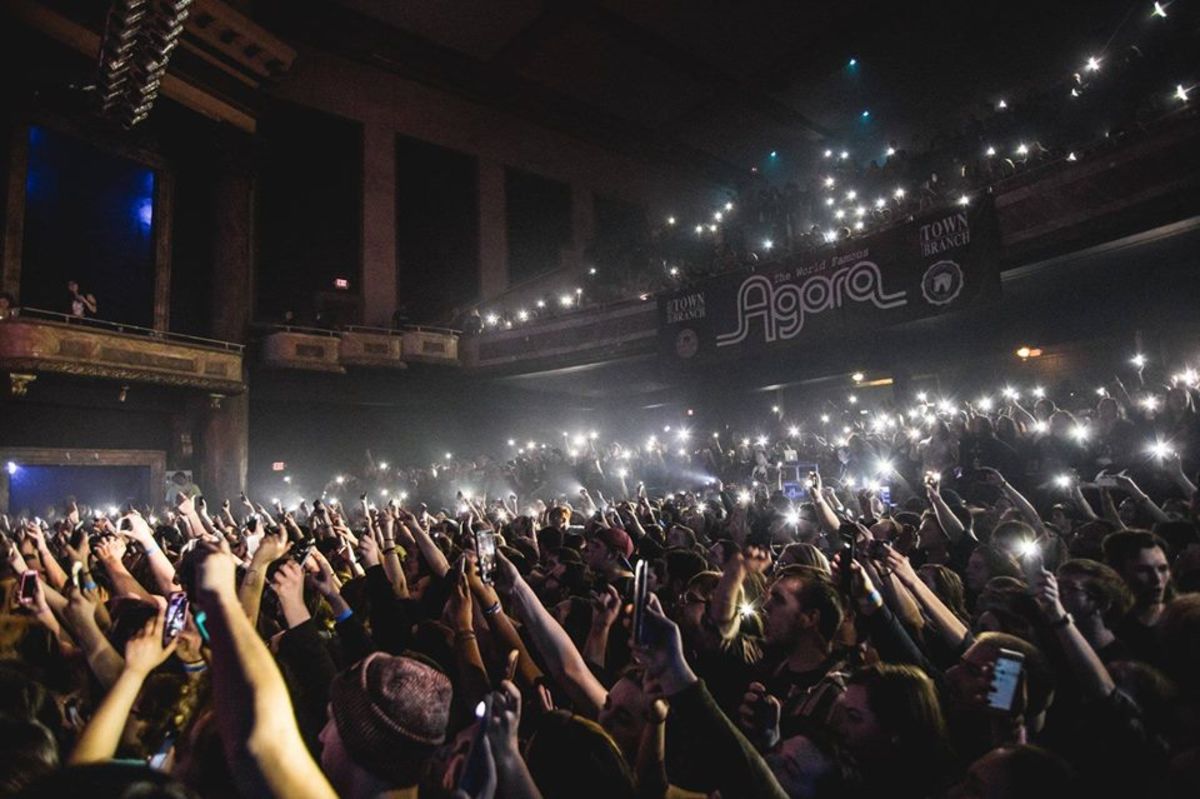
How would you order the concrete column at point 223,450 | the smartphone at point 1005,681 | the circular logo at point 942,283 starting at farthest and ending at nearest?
the concrete column at point 223,450 < the circular logo at point 942,283 < the smartphone at point 1005,681

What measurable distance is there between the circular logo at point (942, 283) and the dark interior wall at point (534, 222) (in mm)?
17507

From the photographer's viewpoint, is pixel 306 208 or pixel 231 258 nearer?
pixel 231 258

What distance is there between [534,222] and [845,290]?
16937 millimetres

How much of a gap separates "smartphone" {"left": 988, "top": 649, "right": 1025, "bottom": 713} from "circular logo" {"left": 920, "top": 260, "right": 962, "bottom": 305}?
10.7 m

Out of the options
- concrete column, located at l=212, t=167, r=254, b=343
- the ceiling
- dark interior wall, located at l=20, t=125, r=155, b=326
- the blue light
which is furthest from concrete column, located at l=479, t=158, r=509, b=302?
dark interior wall, located at l=20, t=125, r=155, b=326

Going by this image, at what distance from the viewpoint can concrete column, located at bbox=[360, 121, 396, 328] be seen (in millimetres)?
22406

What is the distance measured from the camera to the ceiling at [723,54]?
1927 cm

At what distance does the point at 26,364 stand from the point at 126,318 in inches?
163

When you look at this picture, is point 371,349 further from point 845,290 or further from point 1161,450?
point 1161,450

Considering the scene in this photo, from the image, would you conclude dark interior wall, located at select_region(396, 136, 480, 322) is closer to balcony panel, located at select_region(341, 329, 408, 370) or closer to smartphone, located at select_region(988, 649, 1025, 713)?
balcony panel, located at select_region(341, 329, 408, 370)

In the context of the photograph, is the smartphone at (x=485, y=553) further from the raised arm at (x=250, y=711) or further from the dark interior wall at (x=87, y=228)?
the dark interior wall at (x=87, y=228)

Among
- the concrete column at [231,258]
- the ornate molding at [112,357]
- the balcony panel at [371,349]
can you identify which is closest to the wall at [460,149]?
the balcony panel at [371,349]

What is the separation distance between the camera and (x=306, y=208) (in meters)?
21.4

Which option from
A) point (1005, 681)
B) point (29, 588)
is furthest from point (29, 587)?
point (1005, 681)
